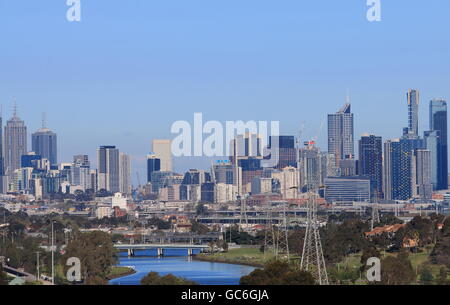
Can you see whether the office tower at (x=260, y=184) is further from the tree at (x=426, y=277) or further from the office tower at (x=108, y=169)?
the tree at (x=426, y=277)

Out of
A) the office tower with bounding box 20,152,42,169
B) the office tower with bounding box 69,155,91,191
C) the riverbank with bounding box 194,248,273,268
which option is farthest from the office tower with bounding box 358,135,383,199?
the riverbank with bounding box 194,248,273,268

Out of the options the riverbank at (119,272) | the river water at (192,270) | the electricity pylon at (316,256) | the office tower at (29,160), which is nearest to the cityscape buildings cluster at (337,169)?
the office tower at (29,160)

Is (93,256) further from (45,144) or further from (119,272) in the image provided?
(45,144)

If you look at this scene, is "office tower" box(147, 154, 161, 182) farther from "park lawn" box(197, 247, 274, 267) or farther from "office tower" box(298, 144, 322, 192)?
"park lawn" box(197, 247, 274, 267)
